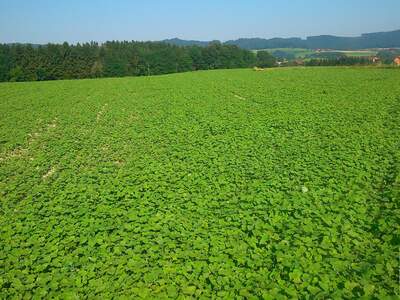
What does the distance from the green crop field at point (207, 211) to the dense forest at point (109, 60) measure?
2341 inches

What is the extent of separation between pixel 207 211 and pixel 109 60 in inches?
2956

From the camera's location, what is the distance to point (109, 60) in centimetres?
7544

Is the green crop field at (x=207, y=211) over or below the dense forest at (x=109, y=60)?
below

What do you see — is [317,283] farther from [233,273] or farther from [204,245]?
[204,245]

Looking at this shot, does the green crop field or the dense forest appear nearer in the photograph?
the green crop field

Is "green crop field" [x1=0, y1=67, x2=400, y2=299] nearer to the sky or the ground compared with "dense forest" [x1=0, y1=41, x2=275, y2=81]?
nearer to the ground

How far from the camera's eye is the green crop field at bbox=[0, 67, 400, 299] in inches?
204

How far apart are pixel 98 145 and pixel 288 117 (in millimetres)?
9290

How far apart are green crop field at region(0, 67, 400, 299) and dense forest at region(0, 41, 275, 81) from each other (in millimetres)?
59466

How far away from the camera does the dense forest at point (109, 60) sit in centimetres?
6585

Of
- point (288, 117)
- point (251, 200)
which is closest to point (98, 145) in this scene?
point (251, 200)

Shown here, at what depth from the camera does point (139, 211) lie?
294 inches

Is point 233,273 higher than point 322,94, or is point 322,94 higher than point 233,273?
point 322,94

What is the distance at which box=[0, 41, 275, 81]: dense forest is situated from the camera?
216 ft
